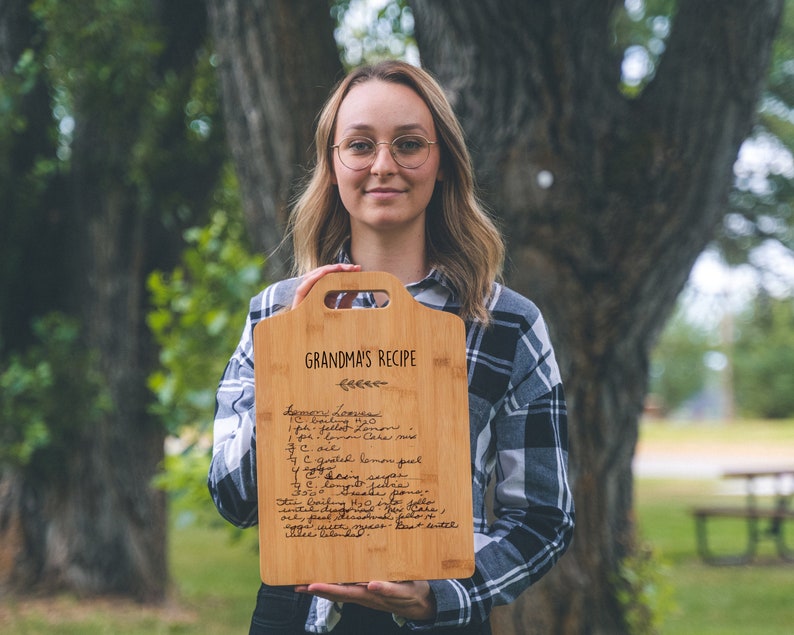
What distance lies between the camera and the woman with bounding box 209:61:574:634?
1.88m

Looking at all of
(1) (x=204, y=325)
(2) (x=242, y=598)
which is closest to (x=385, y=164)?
(1) (x=204, y=325)

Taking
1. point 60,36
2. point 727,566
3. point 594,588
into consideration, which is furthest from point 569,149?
point 727,566

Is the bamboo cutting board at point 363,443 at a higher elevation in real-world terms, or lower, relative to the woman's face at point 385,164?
lower

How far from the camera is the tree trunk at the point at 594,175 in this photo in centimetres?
366

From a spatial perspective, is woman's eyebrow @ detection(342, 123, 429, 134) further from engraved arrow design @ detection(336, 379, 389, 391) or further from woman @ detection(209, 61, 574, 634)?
engraved arrow design @ detection(336, 379, 389, 391)

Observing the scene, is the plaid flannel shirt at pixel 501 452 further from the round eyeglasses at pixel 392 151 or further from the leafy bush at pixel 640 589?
the leafy bush at pixel 640 589

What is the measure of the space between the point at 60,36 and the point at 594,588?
4.16m

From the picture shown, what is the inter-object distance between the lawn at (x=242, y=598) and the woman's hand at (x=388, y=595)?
2862 mm

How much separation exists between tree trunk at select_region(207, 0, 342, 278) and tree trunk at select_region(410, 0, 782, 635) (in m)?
0.45

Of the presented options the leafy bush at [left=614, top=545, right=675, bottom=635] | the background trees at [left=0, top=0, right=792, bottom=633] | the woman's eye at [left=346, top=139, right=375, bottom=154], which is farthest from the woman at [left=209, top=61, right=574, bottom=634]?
the leafy bush at [left=614, top=545, right=675, bottom=635]

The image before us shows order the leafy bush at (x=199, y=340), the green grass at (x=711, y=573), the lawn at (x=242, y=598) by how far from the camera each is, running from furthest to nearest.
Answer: the green grass at (x=711, y=573), the lawn at (x=242, y=598), the leafy bush at (x=199, y=340)

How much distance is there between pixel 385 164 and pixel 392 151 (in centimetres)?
4

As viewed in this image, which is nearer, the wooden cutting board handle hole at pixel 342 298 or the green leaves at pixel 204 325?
the wooden cutting board handle hole at pixel 342 298

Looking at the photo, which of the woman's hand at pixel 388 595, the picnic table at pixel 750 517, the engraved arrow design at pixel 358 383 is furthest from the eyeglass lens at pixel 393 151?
the picnic table at pixel 750 517
